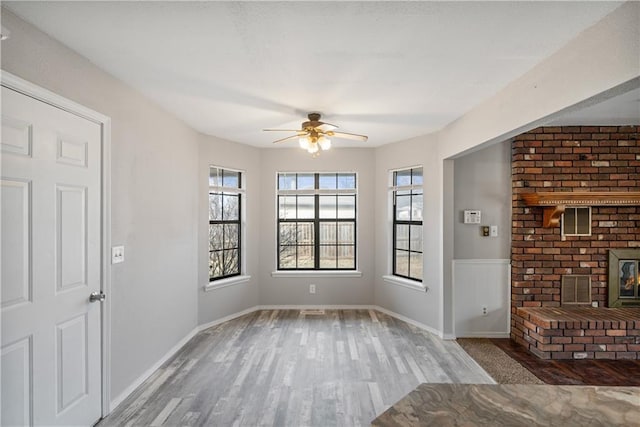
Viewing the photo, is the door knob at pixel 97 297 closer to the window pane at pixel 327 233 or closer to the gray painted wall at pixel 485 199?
the window pane at pixel 327 233

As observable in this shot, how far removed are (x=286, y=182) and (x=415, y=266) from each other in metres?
2.31

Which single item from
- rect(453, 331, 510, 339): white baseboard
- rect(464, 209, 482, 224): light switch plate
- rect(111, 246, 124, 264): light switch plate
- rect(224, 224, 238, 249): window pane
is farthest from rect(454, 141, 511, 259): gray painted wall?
rect(111, 246, 124, 264): light switch plate

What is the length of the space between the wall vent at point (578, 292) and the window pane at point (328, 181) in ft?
10.8

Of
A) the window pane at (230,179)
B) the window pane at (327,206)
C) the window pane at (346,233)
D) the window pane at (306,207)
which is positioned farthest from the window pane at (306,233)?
the window pane at (230,179)

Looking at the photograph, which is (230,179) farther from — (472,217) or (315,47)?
(472,217)

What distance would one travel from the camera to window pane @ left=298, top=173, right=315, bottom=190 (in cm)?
538

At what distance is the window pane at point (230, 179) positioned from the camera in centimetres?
480

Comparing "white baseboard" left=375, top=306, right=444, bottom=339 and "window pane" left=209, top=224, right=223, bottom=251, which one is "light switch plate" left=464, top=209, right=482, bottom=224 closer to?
"white baseboard" left=375, top=306, right=444, bottom=339

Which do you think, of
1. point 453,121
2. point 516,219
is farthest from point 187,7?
point 516,219

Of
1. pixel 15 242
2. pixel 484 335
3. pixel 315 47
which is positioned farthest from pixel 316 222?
pixel 15 242

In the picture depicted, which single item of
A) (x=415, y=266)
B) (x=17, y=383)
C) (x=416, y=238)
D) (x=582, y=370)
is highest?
(x=416, y=238)

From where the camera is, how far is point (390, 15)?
177cm

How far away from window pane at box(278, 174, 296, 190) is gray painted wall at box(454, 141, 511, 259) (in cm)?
240

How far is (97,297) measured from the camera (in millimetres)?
2389
